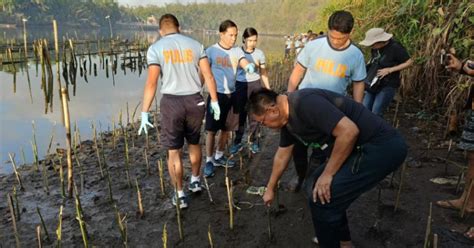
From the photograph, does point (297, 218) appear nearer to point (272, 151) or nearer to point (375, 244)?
point (375, 244)

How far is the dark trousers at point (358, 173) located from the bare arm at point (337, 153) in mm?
49

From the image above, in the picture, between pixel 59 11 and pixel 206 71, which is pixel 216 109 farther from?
pixel 59 11

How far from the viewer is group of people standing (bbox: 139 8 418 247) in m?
2.34

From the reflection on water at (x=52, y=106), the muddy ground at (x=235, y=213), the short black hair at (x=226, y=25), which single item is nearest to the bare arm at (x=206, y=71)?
the short black hair at (x=226, y=25)

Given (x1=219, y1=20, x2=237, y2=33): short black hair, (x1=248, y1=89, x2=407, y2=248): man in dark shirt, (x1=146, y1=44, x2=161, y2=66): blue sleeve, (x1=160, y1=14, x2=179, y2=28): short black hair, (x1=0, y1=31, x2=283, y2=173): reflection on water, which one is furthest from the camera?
(x1=0, y1=31, x2=283, y2=173): reflection on water

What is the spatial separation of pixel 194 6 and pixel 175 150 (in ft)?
547

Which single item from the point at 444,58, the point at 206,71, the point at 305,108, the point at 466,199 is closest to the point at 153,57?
the point at 206,71

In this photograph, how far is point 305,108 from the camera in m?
2.27

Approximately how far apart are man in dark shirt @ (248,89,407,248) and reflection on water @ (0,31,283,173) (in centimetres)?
604

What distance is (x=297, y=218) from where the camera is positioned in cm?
365

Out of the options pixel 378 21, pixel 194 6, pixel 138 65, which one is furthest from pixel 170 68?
pixel 194 6

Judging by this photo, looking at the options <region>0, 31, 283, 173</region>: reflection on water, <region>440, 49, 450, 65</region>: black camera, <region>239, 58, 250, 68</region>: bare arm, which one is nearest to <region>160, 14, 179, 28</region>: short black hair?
<region>239, 58, 250, 68</region>: bare arm

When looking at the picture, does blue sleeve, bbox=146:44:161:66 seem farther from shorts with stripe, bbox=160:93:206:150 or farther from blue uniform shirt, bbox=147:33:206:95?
shorts with stripe, bbox=160:93:206:150

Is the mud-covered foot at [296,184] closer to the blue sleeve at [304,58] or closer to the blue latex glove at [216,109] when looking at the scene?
the blue latex glove at [216,109]
